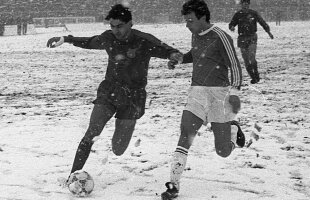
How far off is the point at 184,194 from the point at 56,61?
546 inches

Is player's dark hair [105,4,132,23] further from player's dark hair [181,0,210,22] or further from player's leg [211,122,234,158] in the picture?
player's leg [211,122,234,158]

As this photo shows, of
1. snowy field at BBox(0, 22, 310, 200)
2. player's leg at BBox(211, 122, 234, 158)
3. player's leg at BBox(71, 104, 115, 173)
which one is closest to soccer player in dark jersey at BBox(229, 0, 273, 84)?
snowy field at BBox(0, 22, 310, 200)

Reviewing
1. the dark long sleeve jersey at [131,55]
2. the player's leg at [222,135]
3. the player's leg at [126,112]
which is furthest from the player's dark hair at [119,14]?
the player's leg at [222,135]

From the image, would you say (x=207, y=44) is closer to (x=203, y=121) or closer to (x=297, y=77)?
(x=203, y=121)

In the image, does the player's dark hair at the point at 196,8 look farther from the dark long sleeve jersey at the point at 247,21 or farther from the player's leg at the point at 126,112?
the dark long sleeve jersey at the point at 247,21

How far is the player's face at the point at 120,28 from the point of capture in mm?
4969

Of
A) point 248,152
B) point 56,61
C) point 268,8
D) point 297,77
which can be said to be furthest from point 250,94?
point 268,8

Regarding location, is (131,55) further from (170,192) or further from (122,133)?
(170,192)

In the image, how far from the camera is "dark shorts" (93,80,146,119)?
16.6ft

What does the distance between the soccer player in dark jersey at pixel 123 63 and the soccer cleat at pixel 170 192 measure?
37.1 inches

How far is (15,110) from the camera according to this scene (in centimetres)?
915

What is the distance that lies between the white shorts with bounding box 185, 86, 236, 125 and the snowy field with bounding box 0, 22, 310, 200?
69 cm

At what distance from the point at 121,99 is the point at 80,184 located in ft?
3.18

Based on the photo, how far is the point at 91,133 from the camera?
4.83 metres
